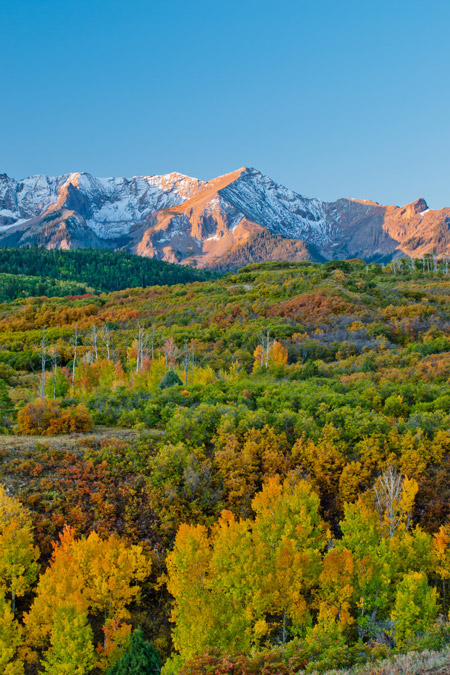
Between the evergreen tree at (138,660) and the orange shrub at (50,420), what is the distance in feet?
46.8

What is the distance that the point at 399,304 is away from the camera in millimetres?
68750

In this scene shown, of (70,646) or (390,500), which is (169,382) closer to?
(390,500)

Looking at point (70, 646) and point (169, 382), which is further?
point (169, 382)

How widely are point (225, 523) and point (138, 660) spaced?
5720 mm

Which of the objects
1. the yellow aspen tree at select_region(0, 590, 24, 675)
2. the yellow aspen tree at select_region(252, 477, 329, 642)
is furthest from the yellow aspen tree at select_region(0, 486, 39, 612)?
the yellow aspen tree at select_region(252, 477, 329, 642)

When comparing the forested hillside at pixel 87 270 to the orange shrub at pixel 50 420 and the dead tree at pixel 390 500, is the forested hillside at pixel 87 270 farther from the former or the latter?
the dead tree at pixel 390 500

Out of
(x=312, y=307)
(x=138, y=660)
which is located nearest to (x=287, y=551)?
(x=138, y=660)

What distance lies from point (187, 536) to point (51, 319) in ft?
212

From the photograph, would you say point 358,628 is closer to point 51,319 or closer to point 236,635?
point 236,635

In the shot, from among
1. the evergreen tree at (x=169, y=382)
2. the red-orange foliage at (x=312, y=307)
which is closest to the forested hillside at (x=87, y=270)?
the red-orange foliage at (x=312, y=307)

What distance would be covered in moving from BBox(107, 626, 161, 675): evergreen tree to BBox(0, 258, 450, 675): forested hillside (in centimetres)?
6

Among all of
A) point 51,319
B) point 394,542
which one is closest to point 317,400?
point 394,542

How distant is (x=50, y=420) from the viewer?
1108 inches

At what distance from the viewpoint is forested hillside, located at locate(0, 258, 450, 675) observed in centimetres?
1617
